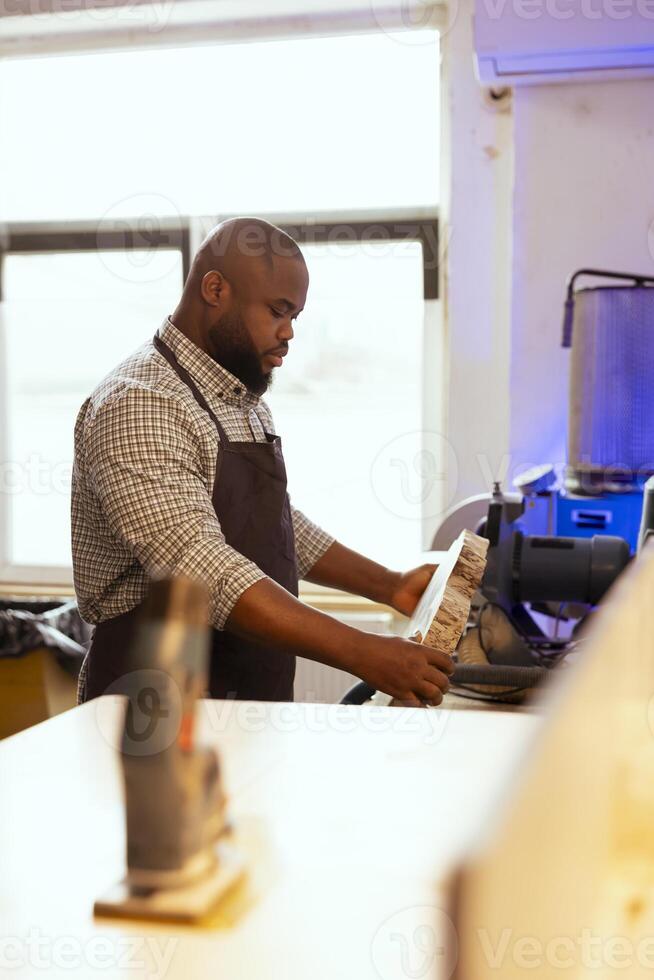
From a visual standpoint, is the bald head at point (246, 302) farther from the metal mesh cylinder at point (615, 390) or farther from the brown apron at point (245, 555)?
the metal mesh cylinder at point (615, 390)

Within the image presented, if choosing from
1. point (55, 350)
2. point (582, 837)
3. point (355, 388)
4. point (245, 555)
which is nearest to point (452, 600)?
point (245, 555)

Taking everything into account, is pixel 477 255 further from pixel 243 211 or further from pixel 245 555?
pixel 245 555

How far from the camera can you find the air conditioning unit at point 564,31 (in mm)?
2752

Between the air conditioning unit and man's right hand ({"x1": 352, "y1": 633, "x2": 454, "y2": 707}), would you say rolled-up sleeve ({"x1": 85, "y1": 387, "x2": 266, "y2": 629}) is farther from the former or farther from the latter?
the air conditioning unit

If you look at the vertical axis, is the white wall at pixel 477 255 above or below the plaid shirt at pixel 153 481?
above

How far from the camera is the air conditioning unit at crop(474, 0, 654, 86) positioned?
275 centimetres

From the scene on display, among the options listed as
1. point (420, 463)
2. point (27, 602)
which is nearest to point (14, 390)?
point (27, 602)

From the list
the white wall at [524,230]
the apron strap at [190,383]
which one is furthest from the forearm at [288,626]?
the white wall at [524,230]

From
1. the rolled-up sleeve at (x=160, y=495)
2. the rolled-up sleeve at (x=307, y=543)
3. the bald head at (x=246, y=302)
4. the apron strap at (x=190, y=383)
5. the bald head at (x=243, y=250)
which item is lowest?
the rolled-up sleeve at (x=307, y=543)

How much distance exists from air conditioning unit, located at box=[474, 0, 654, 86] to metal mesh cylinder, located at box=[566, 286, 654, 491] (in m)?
0.68

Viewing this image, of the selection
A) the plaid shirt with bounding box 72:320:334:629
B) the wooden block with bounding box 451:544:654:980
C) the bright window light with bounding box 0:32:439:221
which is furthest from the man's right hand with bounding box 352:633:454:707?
the bright window light with bounding box 0:32:439:221

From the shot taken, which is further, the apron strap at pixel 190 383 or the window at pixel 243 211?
the window at pixel 243 211

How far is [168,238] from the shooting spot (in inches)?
152

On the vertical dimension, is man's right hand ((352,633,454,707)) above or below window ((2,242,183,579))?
below
